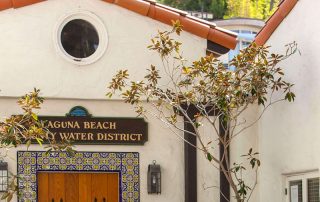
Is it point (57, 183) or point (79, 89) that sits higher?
point (79, 89)

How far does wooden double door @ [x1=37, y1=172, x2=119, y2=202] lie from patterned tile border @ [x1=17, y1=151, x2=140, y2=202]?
10 centimetres

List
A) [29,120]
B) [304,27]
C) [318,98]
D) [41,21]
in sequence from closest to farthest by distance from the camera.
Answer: [29,120] < [318,98] < [304,27] < [41,21]

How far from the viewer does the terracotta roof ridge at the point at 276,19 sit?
12.0 m

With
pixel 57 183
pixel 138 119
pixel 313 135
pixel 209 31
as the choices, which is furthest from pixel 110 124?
pixel 313 135

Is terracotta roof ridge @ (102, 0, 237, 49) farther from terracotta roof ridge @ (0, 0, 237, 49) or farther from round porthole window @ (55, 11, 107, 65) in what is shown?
round porthole window @ (55, 11, 107, 65)

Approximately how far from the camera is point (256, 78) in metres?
11.1

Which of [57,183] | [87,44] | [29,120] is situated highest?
[87,44]

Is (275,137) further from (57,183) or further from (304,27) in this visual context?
(57,183)

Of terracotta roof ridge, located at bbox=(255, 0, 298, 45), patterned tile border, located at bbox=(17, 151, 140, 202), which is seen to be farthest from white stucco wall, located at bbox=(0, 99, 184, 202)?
terracotta roof ridge, located at bbox=(255, 0, 298, 45)

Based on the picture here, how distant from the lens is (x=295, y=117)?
38.0 feet

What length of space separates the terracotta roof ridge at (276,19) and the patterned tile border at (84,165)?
2983 mm

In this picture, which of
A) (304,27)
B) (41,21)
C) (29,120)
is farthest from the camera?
(41,21)

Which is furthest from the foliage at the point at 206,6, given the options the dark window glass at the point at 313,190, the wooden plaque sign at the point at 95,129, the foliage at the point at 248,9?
the dark window glass at the point at 313,190

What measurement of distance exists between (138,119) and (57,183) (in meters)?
1.73
